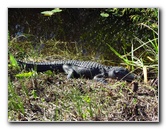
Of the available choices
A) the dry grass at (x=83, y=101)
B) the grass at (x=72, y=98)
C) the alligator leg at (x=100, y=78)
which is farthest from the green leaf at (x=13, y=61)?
the alligator leg at (x=100, y=78)

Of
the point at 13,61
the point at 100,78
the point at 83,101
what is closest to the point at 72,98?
the point at 83,101

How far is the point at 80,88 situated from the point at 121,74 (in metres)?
0.36

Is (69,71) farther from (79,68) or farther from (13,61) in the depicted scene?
(13,61)

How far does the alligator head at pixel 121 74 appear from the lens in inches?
177

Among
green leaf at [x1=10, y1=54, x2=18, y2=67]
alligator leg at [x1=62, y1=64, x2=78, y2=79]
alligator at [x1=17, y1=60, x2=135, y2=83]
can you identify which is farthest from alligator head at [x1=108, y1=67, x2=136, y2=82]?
green leaf at [x1=10, y1=54, x2=18, y2=67]

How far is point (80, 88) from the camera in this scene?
450cm

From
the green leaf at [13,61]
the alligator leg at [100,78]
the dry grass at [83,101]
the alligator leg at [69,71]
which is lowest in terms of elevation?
the dry grass at [83,101]

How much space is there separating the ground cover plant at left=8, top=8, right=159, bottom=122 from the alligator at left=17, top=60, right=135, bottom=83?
43mm

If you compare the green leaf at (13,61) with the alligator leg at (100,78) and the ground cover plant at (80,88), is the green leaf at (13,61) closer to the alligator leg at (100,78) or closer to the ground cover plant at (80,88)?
the ground cover plant at (80,88)

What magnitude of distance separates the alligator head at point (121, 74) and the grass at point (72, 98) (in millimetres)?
46

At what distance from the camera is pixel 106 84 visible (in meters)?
4.56

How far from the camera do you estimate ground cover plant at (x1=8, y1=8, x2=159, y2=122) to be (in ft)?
14.2
